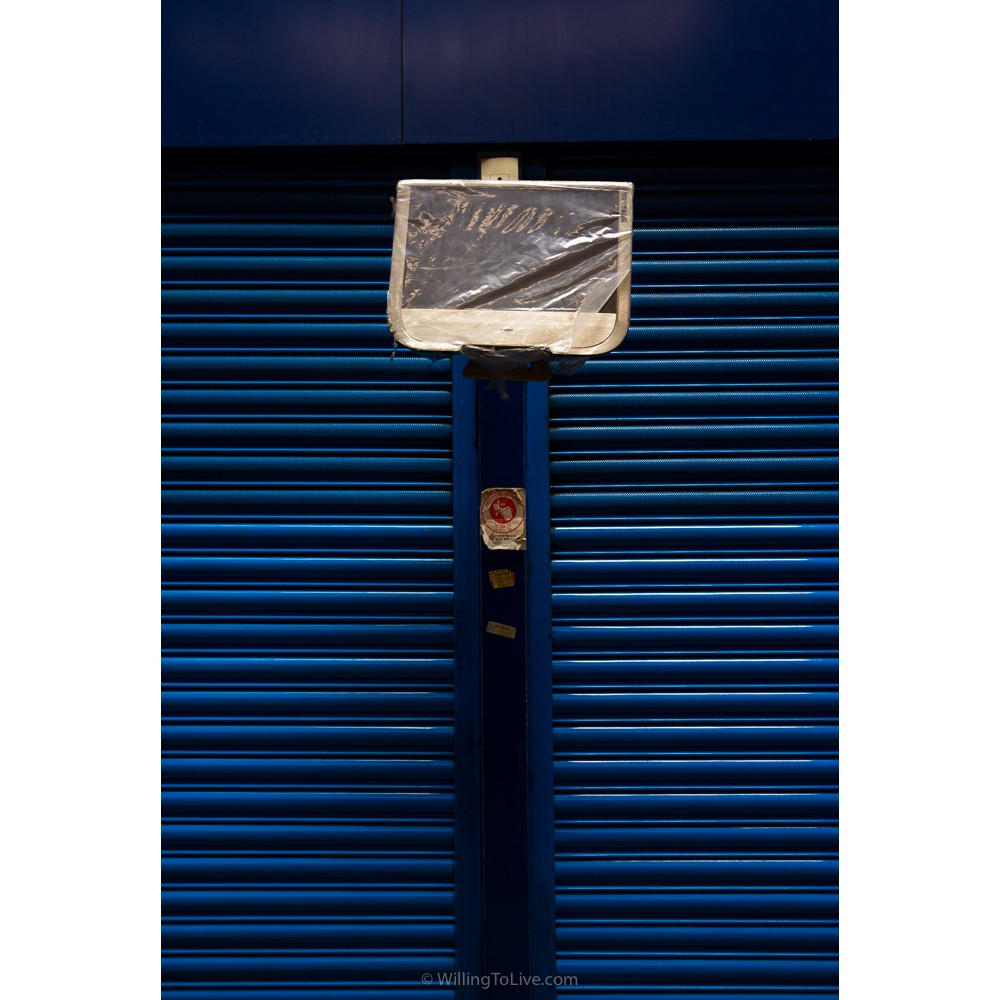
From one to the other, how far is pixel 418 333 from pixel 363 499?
4.03 ft

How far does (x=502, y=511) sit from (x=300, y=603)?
104 centimetres

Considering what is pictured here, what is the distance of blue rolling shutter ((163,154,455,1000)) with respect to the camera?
3828 millimetres

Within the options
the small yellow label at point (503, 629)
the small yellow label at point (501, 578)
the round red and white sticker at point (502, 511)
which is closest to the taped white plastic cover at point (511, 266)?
the round red and white sticker at point (502, 511)

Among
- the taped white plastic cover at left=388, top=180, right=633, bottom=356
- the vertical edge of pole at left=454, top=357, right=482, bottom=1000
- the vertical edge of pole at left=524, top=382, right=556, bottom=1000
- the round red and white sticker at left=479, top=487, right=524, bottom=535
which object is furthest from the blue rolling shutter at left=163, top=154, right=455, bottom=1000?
the taped white plastic cover at left=388, top=180, right=633, bottom=356

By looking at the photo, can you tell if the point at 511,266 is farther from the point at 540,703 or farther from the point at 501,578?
the point at 540,703

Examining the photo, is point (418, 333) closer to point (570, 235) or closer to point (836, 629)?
point (570, 235)

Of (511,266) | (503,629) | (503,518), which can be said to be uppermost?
(511,266)

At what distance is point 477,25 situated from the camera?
371cm

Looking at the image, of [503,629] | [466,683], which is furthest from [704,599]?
[466,683]

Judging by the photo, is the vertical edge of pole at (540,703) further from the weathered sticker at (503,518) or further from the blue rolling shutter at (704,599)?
the weathered sticker at (503,518)

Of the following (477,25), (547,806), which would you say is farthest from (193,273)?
(547,806)

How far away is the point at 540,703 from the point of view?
382 centimetres

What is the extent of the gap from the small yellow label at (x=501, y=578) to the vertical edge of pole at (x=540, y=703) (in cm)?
44

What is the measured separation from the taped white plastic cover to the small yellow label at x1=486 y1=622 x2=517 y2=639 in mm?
1150
